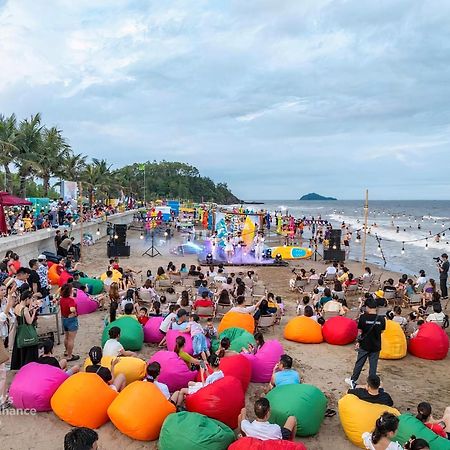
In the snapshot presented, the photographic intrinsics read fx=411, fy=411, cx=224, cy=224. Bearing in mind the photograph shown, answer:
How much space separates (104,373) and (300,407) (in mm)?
2614

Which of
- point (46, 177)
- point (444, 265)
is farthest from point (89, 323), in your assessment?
point (46, 177)

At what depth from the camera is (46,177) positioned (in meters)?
28.4

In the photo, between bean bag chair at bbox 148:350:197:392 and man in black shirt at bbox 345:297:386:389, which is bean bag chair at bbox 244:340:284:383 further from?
man in black shirt at bbox 345:297:386:389

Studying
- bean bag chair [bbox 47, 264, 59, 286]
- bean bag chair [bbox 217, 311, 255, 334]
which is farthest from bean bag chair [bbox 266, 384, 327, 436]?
bean bag chair [bbox 47, 264, 59, 286]

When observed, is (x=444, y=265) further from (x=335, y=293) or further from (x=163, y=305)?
(x=163, y=305)

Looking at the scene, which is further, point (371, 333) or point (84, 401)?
point (371, 333)

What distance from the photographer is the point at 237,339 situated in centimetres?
748

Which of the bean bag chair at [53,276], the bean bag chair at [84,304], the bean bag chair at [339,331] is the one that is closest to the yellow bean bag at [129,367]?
the bean bag chair at [339,331]

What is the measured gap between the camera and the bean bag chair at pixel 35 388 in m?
5.40

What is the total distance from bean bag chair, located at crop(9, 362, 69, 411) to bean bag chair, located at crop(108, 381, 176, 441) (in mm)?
949

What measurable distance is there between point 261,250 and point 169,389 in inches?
605

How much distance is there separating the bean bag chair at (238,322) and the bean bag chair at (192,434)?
382cm

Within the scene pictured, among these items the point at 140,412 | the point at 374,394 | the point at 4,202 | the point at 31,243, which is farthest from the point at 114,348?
the point at 31,243

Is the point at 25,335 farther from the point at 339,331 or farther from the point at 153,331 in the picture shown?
the point at 339,331
